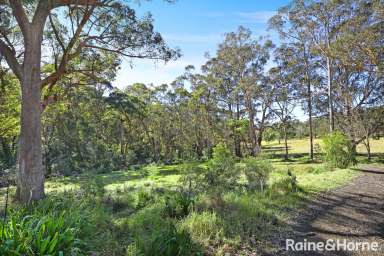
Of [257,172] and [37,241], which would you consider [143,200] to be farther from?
[37,241]

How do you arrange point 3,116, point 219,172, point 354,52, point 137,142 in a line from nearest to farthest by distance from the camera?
point 219,172
point 354,52
point 3,116
point 137,142

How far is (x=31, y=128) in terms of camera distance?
320 inches

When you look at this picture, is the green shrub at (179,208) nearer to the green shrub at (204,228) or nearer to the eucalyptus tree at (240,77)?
the green shrub at (204,228)

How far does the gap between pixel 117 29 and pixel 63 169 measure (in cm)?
1767

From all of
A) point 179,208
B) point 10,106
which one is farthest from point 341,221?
point 10,106

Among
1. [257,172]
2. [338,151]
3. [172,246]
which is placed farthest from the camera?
[338,151]

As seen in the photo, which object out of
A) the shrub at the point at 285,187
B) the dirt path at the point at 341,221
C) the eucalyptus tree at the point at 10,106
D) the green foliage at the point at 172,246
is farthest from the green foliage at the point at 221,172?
the eucalyptus tree at the point at 10,106

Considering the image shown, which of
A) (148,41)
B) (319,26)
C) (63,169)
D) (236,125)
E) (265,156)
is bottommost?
(63,169)

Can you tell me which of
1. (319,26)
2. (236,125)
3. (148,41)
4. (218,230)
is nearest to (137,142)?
(236,125)

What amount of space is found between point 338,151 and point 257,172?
6.70 meters

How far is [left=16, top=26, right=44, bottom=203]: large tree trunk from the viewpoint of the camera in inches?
313

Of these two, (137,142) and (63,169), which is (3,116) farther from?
(137,142)

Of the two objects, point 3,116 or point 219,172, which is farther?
point 3,116

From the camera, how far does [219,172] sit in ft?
31.6
